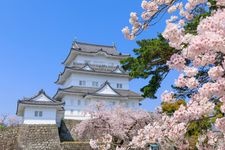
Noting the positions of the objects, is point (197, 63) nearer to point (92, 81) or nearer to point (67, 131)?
point (67, 131)

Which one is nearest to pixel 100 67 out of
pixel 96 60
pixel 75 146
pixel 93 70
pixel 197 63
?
pixel 96 60

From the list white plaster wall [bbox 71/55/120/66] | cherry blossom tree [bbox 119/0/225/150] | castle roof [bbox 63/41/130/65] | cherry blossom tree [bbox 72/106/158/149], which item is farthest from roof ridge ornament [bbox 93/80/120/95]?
cherry blossom tree [bbox 119/0/225/150]

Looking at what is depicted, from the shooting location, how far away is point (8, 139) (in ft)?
66.3

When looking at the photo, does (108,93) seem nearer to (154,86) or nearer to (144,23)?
(154,86)

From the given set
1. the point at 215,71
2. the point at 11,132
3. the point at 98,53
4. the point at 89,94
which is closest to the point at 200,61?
the point at 215,71

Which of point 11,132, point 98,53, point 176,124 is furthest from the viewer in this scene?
point 98,53

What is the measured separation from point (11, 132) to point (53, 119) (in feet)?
11.8

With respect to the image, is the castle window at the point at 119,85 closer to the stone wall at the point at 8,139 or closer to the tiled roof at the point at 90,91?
the tiled roof at the point at 90,91

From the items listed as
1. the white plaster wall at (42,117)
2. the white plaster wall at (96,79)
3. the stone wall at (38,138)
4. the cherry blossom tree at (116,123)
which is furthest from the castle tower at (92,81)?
the cherry blossom tree at (116,123)

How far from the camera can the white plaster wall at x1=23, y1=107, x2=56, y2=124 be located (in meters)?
23.1

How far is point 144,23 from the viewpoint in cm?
434

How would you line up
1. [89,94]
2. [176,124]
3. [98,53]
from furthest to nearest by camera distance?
[98,53]
[89,94]
[176,124]

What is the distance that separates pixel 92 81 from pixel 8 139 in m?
12.0

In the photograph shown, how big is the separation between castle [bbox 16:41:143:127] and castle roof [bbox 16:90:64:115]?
104 cm
